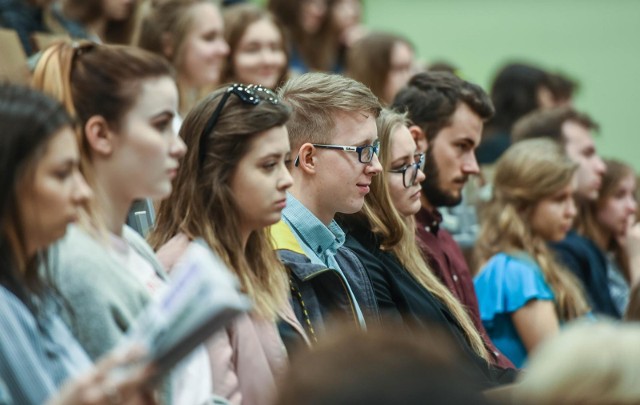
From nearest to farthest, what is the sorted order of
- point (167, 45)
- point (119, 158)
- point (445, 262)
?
point (119, 158) < point (445, 262) < point (167, 45)

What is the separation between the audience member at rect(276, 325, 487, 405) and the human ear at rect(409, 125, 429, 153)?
2474 millimetres

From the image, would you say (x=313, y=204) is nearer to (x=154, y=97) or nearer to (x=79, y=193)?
(x=154, y=97)

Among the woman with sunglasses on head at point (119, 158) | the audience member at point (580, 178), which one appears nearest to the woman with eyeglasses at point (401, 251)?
the woman with sunglasses on head at point (119, 158)

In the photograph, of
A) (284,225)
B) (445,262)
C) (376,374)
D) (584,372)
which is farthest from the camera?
(445,262)

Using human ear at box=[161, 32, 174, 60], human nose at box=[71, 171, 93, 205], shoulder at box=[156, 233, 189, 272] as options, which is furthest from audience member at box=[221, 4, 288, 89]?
human nose at box=[71, 171, 93, 205]

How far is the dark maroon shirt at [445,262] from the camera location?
384 centimetres

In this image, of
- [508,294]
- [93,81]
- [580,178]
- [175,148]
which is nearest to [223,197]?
[175,148]

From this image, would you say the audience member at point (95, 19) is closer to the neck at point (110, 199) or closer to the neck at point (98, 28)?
the neck at point (98, 28)

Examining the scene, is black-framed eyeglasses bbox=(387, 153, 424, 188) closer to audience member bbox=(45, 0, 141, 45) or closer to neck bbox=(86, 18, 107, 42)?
audience member bbox=(45, 0, 141, 45)

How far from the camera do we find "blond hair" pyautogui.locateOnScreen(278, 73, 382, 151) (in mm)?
3221

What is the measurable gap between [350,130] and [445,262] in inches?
34.3

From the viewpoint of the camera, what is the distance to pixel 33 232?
1992 millimetres

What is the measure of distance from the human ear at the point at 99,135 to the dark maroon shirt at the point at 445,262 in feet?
5.40

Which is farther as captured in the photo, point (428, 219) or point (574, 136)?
point (574, 136)
